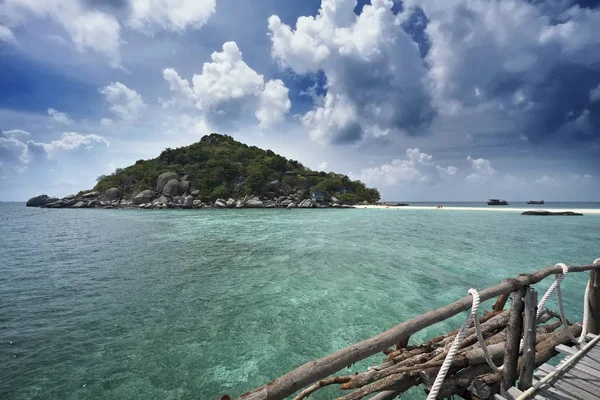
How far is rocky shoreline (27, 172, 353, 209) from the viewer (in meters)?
74.7

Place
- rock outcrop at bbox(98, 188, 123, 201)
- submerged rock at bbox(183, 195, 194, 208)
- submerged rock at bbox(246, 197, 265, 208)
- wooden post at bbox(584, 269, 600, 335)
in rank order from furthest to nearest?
rock outcrop at bbox(98, 188, 123, 201), submerged rock at bbox(246, 197, 265, 208), submerged rock at bbox(183, 195, 194, 208), wooden post at bbox(584, 269, 600, 335)

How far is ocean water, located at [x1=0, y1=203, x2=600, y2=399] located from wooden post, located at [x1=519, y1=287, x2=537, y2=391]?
2.42 meters

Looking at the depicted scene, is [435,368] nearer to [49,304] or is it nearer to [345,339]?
[345,339]

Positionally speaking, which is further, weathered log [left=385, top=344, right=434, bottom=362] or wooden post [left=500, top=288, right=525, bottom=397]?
weathered log [left=385, top=344, right=434, bottom=362]

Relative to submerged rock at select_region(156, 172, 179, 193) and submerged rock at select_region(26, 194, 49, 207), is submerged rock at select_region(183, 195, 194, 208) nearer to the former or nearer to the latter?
submerged rock at select_region(156, 172, 179, 193)

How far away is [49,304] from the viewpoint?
28.7 feet

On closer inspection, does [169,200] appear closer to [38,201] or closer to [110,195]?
[110,195]

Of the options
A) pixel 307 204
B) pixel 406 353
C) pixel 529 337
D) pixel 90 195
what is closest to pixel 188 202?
pixel 307 204

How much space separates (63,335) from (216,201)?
71.7 meters

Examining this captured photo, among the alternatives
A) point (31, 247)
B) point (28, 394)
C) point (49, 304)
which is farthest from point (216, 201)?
point (28, 394)

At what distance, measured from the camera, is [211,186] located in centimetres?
Answer: 8338

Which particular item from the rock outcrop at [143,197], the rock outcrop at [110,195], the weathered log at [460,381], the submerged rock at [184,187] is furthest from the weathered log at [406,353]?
the rock outcrop at [110,195]

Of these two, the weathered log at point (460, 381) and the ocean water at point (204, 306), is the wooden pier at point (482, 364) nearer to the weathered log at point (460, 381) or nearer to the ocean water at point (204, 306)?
the weathered log at point (460, 381)

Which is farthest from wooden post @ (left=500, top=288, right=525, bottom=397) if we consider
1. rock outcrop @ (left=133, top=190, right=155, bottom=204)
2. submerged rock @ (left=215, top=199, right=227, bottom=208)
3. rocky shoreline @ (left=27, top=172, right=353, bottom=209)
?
rock outcrop @ (left=133, top=190, right=155, bottom=204)
